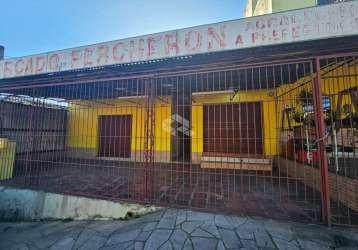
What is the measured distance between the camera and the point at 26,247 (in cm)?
271

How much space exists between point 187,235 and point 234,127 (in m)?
5.08

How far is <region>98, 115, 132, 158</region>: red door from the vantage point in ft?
26.3

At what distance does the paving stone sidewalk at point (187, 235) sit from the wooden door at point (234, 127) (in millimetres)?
4130

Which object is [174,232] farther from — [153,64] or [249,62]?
[153,64]

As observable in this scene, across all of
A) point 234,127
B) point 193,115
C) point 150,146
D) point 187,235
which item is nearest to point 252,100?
point 234,127

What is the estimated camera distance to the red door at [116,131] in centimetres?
802

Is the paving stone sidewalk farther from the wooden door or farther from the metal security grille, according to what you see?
the wooden door

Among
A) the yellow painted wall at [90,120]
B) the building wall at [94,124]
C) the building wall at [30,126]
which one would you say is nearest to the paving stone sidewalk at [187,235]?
the building wall at [30,126]

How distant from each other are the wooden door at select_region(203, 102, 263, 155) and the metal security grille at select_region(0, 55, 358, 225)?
0.13 ft

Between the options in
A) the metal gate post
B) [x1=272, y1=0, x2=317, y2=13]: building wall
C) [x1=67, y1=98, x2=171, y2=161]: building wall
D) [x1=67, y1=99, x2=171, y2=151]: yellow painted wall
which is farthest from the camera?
[x1=67, y1=99, x2=171, y2=151]: yellow painted wall

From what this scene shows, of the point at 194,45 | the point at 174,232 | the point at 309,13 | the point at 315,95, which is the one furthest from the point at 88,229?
the point at 309,13

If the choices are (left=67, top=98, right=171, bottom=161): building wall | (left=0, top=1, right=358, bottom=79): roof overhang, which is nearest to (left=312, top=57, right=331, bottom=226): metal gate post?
(left=0, top=1, right=358, bottom=79): roof overhang

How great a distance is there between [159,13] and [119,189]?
5445 mm

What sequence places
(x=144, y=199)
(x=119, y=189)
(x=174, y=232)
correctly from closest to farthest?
(x=174, y=232) → (x=144, y=199) → (x=119, y=189)
